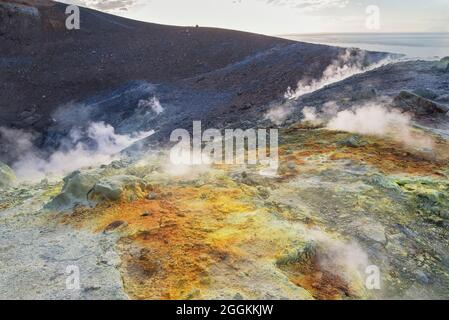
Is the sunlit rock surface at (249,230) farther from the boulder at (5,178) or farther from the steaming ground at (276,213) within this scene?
the boulder at (5,178)

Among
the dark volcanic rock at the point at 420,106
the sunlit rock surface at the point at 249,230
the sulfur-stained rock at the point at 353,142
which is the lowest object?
the sunlit rock surface at the point at 249,230

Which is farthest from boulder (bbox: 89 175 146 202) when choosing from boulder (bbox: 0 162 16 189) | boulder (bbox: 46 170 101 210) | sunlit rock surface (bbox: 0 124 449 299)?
boulder (bbox: 0 162 16 189)

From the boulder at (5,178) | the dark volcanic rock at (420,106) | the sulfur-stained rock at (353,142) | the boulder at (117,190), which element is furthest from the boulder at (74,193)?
the dark volcanic rock at (420,106)

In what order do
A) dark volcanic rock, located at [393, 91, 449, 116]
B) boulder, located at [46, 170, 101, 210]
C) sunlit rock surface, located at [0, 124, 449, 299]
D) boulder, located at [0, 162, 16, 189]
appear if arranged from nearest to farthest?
sunlit rock surface, located at [0, 124, 449, 299]
boulder, located at [46, 170, 101, 210]
boulder, located at [0, 162, 16, 189]
dark volcanic rock, located at [393, 91, 449, 116]

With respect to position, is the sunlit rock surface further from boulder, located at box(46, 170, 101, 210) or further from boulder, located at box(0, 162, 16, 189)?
boulder, located at box(0, 162, 16, 189)

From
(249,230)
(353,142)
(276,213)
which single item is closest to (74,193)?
(249,230)

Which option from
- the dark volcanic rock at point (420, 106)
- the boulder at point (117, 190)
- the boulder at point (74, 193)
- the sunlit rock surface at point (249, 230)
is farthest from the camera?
the dark volcanic rock at point (420, 106)
